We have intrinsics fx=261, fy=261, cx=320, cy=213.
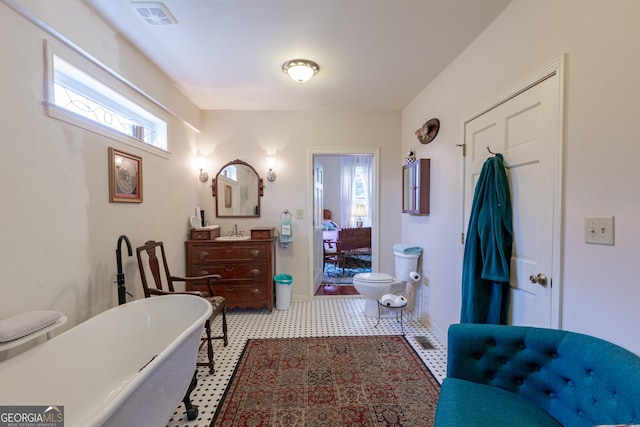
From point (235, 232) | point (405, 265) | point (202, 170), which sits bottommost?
point (405, 265)

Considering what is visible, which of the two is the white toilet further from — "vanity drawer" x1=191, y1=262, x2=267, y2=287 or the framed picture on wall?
the framed picture on wall

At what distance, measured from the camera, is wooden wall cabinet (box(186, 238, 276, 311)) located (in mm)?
2992

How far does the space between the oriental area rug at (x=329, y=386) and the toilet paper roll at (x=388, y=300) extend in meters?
0.38

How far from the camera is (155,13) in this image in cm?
167

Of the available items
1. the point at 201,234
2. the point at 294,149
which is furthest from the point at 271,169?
the point at 201,234

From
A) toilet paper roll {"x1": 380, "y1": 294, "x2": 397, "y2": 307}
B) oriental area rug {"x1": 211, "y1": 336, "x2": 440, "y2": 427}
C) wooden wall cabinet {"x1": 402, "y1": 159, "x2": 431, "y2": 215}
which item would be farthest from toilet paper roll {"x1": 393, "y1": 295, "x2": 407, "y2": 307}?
wooden wall cabinet {"x1": 402, "y1": 159, "x2": 431, "y2": 215}

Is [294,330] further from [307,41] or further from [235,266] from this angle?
[307,41]

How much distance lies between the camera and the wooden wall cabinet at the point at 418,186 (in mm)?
2711

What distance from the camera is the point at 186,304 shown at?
1.77 metres

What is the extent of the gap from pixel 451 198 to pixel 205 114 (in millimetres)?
3087

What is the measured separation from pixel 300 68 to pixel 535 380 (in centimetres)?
254

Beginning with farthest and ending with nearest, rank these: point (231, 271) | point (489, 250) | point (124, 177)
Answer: point (231, 271) < point (124, 177) < point (489, 250)

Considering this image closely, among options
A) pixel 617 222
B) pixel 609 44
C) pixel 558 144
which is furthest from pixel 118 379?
pixel 609 44

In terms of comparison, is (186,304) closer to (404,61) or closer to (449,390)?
(449,390)
